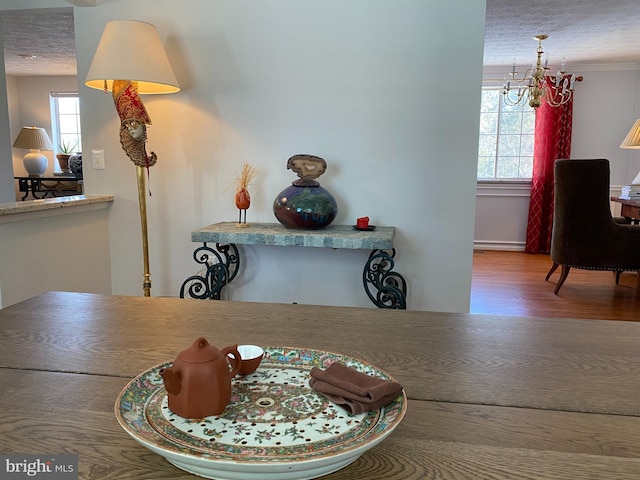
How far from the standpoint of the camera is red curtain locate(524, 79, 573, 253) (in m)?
5.72

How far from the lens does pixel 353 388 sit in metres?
0.73

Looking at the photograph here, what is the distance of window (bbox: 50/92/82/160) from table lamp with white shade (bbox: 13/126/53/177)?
615 millimetres

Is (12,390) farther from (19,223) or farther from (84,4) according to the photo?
(84,4)

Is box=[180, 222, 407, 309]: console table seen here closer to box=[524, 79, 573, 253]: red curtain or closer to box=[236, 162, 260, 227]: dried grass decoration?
box=[236, 162, 260, 227]: dried grass decoration

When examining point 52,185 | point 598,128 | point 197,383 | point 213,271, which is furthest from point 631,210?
point 52,185

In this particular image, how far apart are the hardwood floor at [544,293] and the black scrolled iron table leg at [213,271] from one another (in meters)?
1.81

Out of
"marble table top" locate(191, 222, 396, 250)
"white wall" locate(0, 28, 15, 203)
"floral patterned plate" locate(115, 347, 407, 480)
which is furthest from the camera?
"white wall" locate(0, 28, 15, 203)

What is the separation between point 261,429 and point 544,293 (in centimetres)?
398

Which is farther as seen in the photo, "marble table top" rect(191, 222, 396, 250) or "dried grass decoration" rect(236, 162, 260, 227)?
"dried grass decoration" rect(236, 162, 260, 227)

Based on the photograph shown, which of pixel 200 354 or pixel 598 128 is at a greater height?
pixel 598 128

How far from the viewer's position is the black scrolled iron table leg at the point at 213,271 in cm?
265

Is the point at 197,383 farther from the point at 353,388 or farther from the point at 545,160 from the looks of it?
the point at 545,160

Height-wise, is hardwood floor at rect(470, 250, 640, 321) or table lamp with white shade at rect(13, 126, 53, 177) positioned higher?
table lamp with white shade at rect(13, 126, 53, 177)

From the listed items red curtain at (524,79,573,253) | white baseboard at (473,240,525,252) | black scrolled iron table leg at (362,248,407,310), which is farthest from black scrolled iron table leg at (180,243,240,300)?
red curtain at (524,79,573,253)
